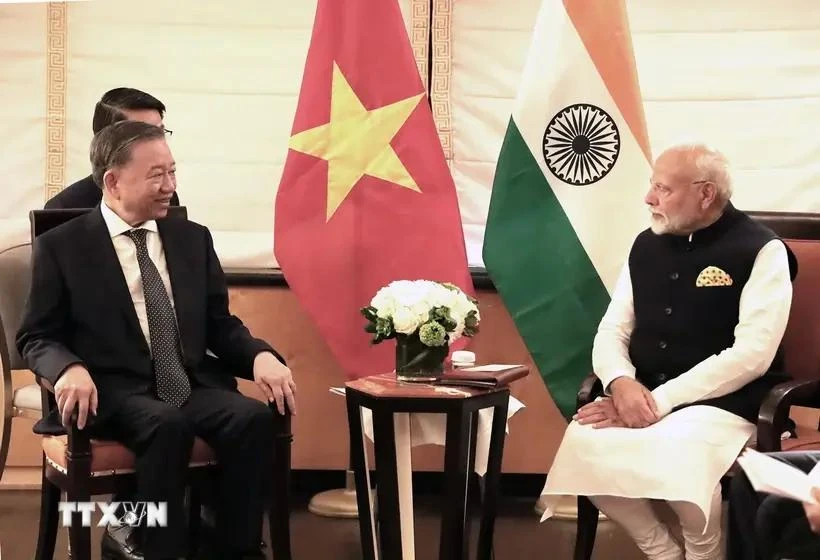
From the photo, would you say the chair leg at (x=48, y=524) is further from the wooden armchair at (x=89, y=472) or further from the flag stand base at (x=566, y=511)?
the flag stand base at (x=566, y=511)

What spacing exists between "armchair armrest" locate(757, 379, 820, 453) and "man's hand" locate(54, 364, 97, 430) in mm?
1637

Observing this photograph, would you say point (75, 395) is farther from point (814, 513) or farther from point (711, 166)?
point (711, 166)

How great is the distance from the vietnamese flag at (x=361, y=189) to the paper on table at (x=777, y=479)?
5.46 ft

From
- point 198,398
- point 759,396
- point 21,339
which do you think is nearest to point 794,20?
point 759,396

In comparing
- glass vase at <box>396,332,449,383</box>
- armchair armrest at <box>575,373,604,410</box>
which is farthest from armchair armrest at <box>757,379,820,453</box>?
glass vase at <box>396,332,449,383</box>

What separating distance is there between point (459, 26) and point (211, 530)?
2199mm

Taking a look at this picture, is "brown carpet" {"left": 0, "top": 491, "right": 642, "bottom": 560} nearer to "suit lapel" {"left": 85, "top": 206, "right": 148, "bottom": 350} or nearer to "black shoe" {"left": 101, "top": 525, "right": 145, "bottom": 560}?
"black shoe" {"left": 101, "top": 525, "right": 145, "bottom": 560}

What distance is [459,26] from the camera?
432 cm

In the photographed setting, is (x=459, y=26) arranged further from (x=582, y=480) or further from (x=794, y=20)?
(x=582, y=480)

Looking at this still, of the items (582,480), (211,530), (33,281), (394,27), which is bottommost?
(211,530)

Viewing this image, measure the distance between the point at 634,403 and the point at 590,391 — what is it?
0.59 feet

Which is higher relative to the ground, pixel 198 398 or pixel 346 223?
pixel 346 223

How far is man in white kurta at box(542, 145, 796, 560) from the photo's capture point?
2814 millimetres

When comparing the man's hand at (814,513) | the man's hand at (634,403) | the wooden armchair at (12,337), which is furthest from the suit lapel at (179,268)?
the man's hand at (814,513)
